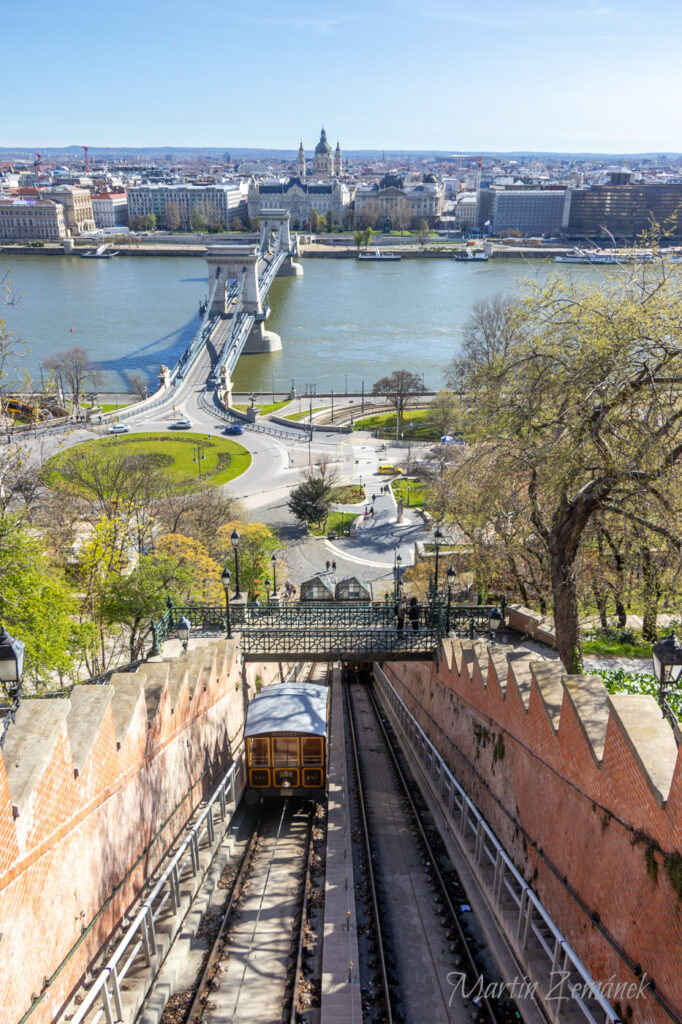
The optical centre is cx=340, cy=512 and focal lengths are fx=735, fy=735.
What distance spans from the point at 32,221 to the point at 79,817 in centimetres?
17382

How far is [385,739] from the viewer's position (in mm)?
16469

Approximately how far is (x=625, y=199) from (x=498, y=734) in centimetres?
18048

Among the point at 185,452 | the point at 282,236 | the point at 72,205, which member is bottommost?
the point at 185,452

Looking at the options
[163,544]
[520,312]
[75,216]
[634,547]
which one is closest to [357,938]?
[634,547]

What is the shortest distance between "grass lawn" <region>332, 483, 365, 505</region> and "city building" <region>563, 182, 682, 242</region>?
141 m

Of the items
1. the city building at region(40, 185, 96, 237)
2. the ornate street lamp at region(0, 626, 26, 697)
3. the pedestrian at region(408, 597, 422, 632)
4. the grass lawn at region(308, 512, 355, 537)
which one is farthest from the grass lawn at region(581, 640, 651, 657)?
the city building at region(40, 185, 96, 237)

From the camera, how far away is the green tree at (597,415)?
8766mm

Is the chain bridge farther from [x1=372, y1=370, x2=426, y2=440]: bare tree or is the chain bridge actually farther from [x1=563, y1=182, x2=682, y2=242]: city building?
[x1=563, y1=182, x2=682, y2=242]: city building

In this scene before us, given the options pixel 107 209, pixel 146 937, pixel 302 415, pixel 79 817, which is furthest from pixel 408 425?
pixel 107 209

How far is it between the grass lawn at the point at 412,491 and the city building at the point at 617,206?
138327 millimetres

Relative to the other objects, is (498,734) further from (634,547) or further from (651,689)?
(634,547)

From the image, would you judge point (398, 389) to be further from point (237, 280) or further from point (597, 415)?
point (597, 415)

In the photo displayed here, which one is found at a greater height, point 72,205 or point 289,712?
point 72,205

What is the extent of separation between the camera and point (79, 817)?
271 inches
